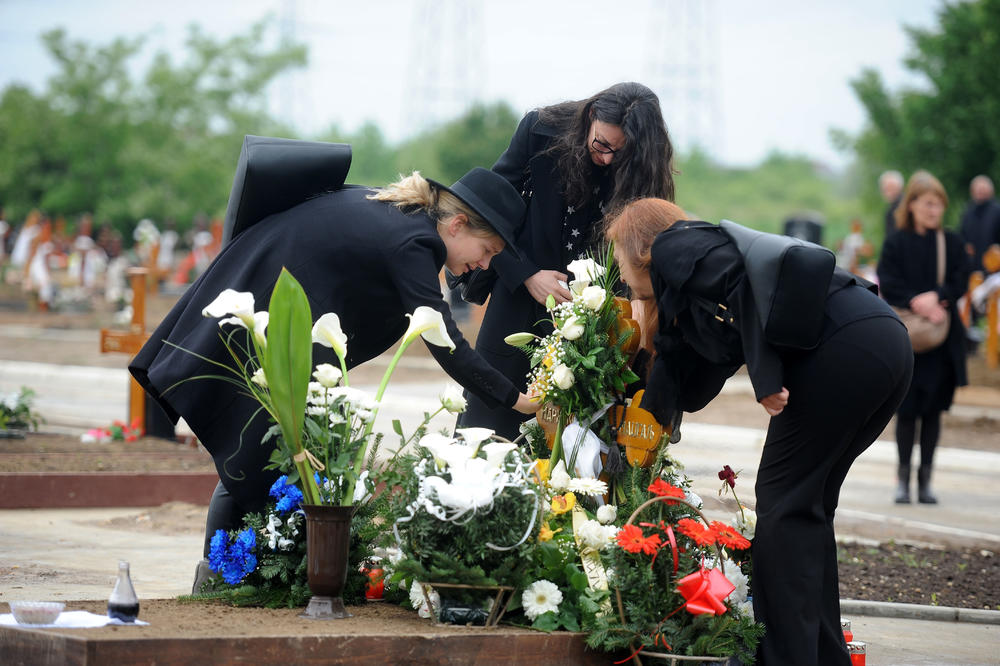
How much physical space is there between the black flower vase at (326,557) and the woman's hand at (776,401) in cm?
127

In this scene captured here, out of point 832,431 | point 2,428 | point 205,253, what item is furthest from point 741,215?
point 832,431

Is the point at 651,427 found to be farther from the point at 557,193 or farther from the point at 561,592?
the point at 557,193

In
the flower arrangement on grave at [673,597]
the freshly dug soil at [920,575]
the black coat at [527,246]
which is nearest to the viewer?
the flower arrangement on grave at [673,597]

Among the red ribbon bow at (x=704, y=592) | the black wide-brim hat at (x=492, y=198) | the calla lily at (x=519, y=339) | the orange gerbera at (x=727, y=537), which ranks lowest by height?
the red ribbon bow at (x=704, y=592)

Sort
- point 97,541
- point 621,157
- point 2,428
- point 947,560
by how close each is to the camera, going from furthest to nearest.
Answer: point 2,428 → point 947,560 → point 97,541 → point 621,157

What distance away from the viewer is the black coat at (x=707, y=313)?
3703 mm

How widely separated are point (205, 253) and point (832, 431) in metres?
29.3

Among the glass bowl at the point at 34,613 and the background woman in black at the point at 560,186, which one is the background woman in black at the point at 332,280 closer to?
the background woman in black at the point at 560,186

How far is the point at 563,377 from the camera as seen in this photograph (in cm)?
411

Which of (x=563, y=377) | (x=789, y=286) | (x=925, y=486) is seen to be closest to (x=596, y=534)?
(x=563, y=377)

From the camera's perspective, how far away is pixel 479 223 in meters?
4.23

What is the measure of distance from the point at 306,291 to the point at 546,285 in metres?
0.97

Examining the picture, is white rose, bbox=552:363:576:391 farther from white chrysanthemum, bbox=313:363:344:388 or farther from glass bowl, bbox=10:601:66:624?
glass bowl, bbox=10:601:66:624

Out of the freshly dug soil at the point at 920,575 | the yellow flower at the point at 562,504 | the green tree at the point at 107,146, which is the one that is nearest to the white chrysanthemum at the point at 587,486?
the yellow flower at the point at 562,504
